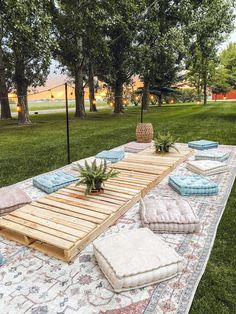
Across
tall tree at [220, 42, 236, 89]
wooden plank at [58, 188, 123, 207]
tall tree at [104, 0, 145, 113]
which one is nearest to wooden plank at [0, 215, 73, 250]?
wooden plank at [58, 188, 123, 207]

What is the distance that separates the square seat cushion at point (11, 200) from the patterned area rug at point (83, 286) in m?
0.83

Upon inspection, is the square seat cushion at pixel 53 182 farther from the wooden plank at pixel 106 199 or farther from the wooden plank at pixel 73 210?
the wooden plank at pixel 106 199

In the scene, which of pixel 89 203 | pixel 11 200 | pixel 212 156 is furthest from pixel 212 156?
pixel 11 200

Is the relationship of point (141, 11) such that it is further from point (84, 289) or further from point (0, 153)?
point (84, 289)

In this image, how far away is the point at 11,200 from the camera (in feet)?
17.5

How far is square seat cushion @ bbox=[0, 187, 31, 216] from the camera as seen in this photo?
5.21m

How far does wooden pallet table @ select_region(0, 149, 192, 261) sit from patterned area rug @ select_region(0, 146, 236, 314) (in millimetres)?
191

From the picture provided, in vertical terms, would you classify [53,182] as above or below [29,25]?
below

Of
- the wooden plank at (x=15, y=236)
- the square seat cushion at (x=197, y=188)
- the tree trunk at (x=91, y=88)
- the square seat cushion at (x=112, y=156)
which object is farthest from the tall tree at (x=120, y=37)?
the wooden plank at (x=15, y=236)

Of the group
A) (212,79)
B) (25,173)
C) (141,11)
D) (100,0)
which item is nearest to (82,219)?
(25,173)

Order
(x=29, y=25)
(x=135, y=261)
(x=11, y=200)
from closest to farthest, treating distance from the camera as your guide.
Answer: (x=135, y=261) → (x=11, y=200) → (x=29, y=25)

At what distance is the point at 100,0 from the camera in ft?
65.1

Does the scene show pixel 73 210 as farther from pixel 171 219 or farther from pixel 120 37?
pixel 120 37

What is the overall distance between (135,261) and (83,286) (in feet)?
2.35
